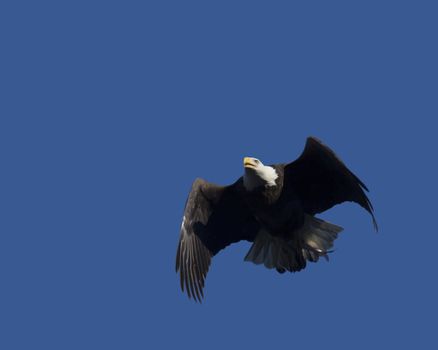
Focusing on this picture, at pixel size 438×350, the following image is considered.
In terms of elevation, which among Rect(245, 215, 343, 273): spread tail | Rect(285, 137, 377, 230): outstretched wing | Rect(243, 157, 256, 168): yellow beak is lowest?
Rect(245, 215, 343, 273): spread tail

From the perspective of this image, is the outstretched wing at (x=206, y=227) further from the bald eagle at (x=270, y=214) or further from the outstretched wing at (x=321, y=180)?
the outstretched wing at (x=321, y=180)

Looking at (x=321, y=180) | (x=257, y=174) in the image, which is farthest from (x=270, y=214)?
(x=321, y=180)

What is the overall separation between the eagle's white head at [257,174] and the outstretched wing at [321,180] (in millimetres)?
203

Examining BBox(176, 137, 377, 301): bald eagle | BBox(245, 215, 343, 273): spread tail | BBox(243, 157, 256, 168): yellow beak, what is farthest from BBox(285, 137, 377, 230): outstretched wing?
BBox(243, 157, 256, 168): yellow beak

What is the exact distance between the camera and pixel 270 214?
14.1m

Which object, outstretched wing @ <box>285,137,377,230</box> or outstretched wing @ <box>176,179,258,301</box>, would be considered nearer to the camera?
outstretched wing @ <box>285,137,377,230</box>

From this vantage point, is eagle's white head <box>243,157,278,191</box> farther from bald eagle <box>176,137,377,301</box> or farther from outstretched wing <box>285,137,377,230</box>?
outstretched wing <box>285,137,377,230</box>

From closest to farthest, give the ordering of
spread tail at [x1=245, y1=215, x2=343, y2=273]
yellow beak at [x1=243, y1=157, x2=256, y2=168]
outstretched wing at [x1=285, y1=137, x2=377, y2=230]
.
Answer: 1. outstretched wing at [x1=285, y1=137, x2=377, y2=230]
2. yellow beak at [x1=243, y1=157, x2=256, y2=168]
3. spread tail at [x1=245, y1=215, x2=343, y2=273]

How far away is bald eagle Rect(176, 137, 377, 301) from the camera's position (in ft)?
45.8

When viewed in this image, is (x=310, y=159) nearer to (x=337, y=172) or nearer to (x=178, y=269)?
(x=337, y=172)

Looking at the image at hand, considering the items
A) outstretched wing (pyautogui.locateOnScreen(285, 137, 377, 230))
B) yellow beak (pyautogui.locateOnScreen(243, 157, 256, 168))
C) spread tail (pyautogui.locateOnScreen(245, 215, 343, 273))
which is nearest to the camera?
outstretched wing (pyautogui.locateOnScreen(285, 137, 377, 230))

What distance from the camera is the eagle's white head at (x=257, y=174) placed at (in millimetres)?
13922

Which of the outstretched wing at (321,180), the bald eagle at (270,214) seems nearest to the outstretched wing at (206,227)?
the bald eagle at (270,214)

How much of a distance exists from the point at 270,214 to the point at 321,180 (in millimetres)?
652
